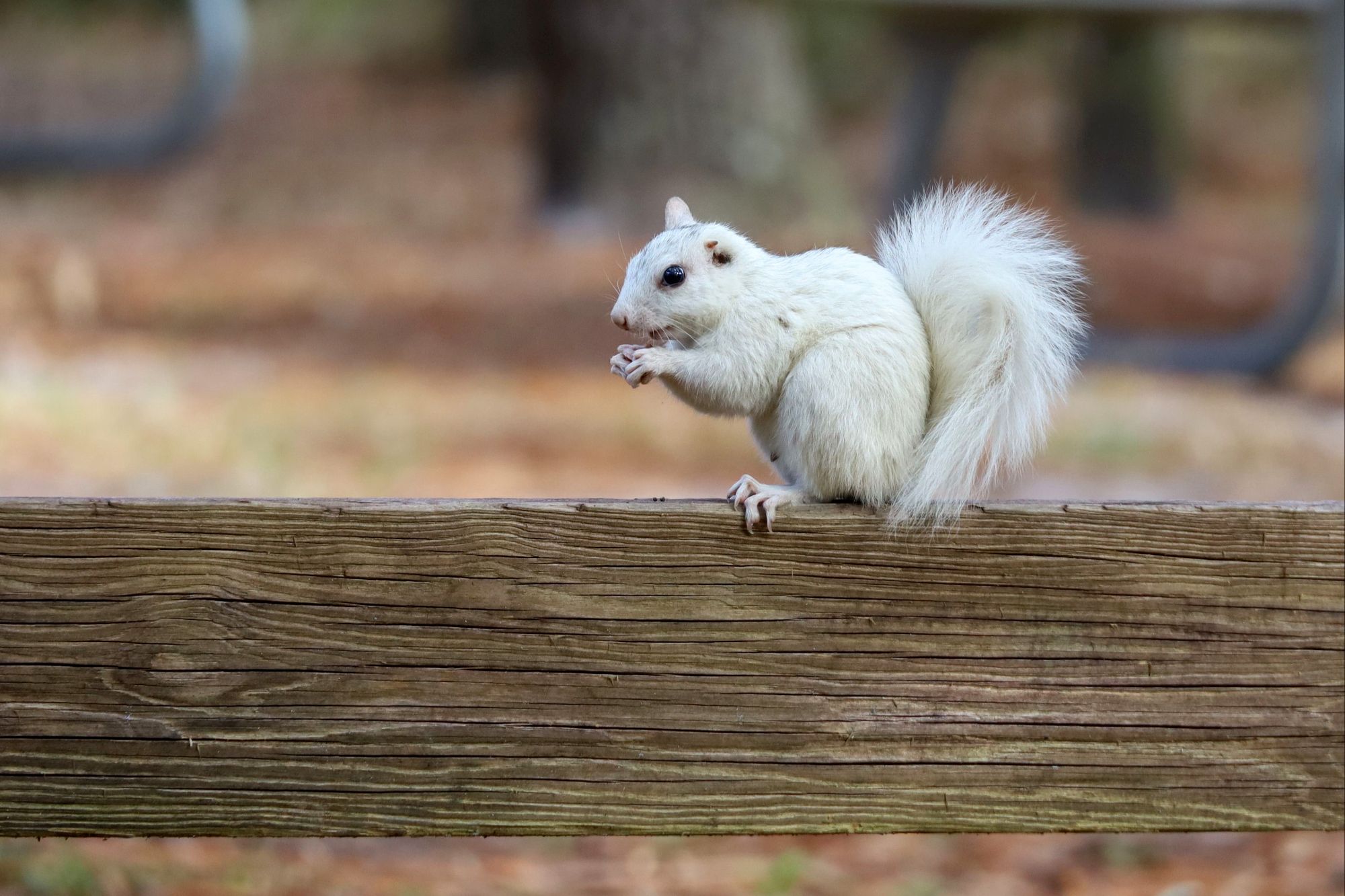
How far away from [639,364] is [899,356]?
0.27 meters

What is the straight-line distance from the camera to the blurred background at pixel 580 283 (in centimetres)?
252

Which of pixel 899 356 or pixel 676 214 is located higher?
pixel 676 214

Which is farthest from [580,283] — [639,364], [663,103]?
[639,364]

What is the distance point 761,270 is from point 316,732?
26.6 inches

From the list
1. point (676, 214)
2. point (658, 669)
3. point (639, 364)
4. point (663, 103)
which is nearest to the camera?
point (658, 669)

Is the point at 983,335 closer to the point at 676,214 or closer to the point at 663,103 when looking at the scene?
the point at 676,214

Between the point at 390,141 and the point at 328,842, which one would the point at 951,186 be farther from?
the point at 390,141

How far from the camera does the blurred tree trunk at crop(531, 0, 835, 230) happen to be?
715 centimetres

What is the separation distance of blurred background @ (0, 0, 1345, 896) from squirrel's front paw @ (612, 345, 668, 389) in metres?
0.39

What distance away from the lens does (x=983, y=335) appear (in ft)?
4.82

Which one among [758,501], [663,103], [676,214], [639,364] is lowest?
[758,501]

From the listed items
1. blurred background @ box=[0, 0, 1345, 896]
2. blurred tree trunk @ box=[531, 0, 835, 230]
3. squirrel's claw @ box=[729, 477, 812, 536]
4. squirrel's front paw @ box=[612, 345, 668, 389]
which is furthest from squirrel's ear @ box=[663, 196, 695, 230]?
blurred tree trunk @ box=[531, 0, 835, 230]

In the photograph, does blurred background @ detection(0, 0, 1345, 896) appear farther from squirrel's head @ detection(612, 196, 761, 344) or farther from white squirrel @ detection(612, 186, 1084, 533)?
white squirrel @ detection(612, 186, 1084, 533)

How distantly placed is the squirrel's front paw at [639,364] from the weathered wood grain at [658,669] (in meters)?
0.17
